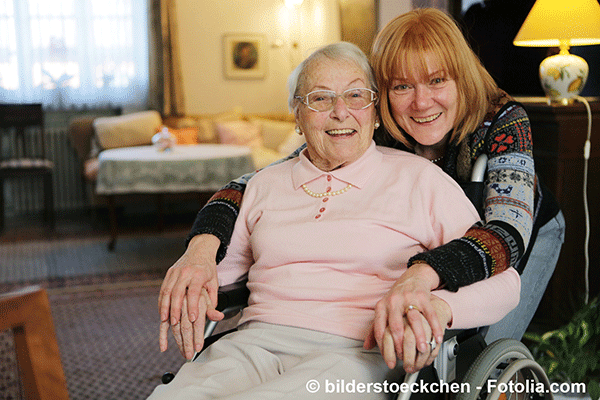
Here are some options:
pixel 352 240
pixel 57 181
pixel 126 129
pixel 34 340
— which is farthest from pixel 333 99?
pixel 57 181

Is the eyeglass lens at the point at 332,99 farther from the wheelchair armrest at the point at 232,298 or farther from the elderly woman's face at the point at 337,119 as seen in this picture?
the wheelchair armrest at the point at 232,298

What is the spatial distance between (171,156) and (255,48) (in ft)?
9.17

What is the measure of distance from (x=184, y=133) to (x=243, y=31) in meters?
1.57

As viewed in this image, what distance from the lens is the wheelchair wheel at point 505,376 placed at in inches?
44.8

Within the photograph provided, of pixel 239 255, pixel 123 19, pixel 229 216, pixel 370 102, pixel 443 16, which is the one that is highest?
pixel 123 19

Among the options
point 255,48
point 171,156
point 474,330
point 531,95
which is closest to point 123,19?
point 255,48

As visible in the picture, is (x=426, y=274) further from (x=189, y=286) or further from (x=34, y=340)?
(x=34, y=340)

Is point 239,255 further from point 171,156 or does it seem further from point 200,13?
point 200,13

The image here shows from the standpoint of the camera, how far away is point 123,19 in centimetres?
609

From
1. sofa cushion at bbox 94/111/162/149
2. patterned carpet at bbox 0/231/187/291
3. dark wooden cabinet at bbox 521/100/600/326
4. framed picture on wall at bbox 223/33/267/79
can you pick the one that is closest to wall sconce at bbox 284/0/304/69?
framed picture on wall at bbox 223/33/267/79

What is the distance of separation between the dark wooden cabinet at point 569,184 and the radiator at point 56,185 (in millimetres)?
4718

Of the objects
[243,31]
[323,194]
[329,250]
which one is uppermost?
[243,31]

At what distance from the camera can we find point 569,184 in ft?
8.00

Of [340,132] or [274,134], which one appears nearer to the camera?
[340,132]
